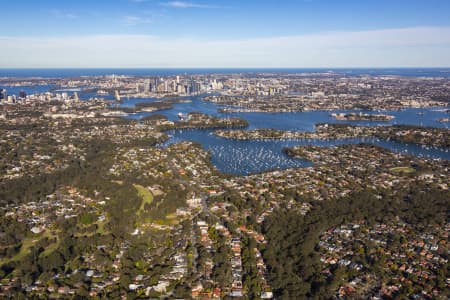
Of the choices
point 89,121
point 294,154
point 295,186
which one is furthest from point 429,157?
point 89,121

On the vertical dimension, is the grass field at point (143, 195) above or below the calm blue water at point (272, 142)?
below

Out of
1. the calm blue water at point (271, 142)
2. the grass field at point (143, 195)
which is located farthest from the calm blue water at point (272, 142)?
the grass field at point (143, 195)

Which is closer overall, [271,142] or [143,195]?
[143,195]

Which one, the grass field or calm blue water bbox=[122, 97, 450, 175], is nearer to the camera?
the grass field

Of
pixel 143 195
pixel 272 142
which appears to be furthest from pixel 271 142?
pixel 143 195

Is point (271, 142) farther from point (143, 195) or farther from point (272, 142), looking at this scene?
point (143, 195)

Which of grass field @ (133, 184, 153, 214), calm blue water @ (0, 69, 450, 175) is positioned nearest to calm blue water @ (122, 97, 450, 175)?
calm blue water @ (0, 69, 450, 175)

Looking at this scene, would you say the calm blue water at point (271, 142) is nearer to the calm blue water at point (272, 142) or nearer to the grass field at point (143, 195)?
the calm blue water at point (272, 142)

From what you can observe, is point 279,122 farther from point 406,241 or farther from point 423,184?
point 406,241

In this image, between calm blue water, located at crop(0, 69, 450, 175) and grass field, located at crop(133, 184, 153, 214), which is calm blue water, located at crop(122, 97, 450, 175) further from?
grass field, located at crop(133, 184, 153, 214)

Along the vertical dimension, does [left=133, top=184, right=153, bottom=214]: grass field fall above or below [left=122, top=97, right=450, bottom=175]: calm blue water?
below

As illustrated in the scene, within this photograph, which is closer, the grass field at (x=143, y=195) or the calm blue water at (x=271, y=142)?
the grass field at (x=143, y=195)
